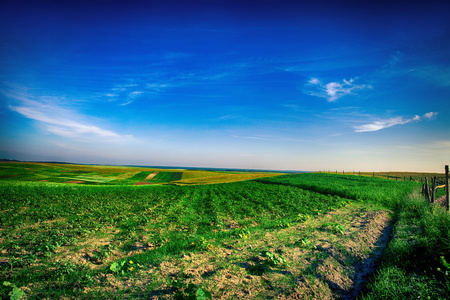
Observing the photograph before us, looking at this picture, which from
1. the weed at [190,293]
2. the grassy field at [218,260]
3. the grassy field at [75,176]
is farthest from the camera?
the grassy field at [75,176]

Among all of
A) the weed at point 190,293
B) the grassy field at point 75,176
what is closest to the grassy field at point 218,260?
the weed at point 190,293

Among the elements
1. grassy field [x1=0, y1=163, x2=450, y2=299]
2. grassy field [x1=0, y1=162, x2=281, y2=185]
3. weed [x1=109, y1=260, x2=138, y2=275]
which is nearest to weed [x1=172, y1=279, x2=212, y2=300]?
grassy field [x1=0, y1=163, x2=450, y2=299]

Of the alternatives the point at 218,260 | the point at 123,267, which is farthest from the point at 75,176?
the point at 218,260

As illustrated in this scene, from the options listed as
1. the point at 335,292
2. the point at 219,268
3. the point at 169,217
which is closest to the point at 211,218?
the point at 169,217

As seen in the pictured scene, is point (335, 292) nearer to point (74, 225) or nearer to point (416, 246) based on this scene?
point (416, 246)

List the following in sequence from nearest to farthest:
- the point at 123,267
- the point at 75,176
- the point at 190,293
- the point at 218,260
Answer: the point at 190,293 → the point at 123,267 → the point at 218,260 → the point at 75,176

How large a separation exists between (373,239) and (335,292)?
226 inches

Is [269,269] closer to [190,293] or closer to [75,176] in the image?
[190,293]

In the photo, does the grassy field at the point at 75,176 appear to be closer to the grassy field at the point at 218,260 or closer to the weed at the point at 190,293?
the grassy field at the point at 218,260

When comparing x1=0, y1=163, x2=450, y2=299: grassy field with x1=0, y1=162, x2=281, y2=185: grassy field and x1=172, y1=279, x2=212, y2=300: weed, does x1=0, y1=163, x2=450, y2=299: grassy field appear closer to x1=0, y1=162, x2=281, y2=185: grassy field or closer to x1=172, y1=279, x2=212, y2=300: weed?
x1=172, y1=279, x2=212, y2=300: weed

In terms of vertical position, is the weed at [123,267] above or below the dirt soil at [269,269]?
above

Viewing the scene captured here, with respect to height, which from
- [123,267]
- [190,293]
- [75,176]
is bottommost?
[75,176]

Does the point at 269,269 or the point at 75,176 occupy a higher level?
the point at 269,269

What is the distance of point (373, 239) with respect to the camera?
9000mm
